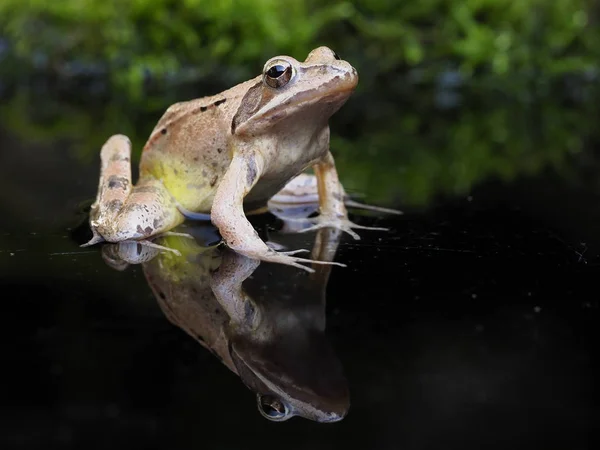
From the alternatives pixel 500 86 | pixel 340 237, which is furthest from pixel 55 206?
pixel 500 86

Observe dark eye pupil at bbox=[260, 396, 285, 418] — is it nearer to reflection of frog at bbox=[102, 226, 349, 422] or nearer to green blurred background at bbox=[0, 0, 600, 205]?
reflection of frog at bbox=[102, 226, 349, 422]

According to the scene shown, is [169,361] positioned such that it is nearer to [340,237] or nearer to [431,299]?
[431,299]

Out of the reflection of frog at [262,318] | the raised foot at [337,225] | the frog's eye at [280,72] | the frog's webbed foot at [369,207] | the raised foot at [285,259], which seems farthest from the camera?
the frog's webbed foot at [369,207]

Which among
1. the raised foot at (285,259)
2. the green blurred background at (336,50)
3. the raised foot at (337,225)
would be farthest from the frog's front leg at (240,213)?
the green blurred background at (336,50)

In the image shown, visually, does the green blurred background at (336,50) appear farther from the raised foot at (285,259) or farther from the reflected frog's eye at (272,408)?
the reflected frog's eye at (272,408)

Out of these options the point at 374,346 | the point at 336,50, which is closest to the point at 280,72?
the point at 374,346
